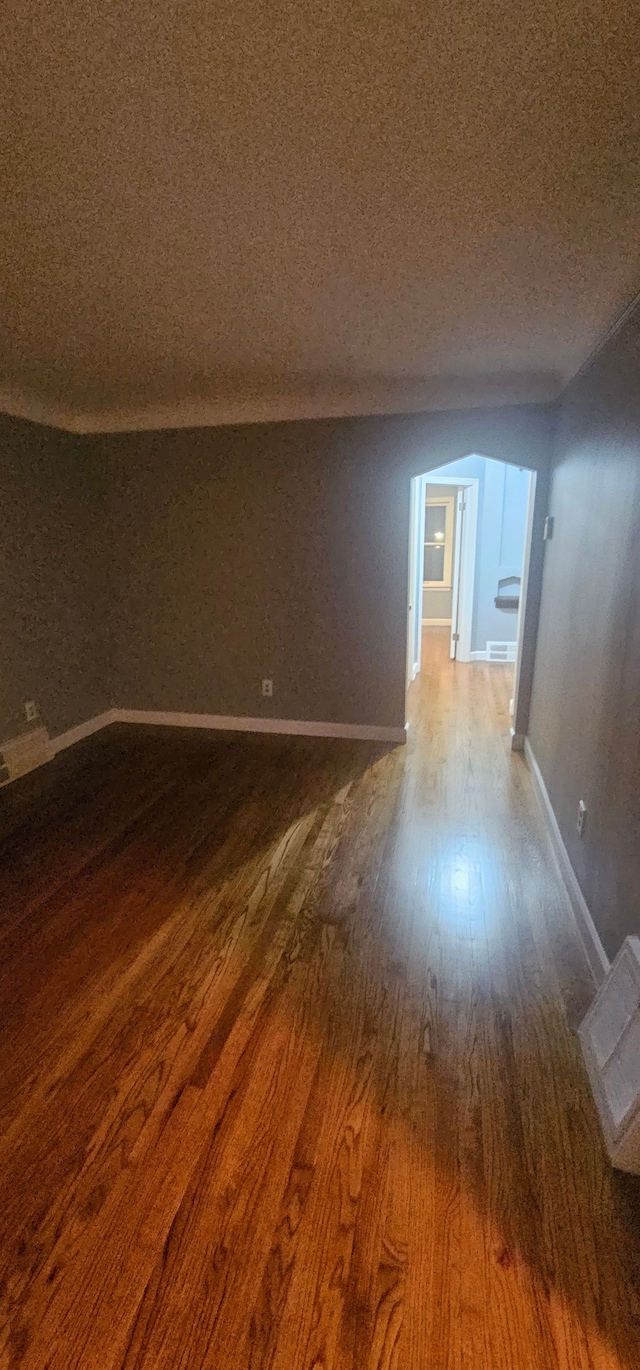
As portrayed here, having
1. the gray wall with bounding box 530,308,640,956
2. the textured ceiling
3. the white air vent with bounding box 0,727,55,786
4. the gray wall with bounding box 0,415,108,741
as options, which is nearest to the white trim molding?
the gray wall with bounding box 0,415,108,741

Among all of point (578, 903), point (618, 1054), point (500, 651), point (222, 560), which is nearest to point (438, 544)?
point (500, 651)

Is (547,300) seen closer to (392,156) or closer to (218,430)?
(392,156)

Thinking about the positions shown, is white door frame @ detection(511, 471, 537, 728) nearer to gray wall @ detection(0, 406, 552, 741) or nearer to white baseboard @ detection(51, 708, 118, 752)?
gray wall @ detection(0, 406, 552, 741)

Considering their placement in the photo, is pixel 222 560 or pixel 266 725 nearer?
pixel 222 560

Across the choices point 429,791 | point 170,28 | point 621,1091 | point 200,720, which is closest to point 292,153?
point 170,28

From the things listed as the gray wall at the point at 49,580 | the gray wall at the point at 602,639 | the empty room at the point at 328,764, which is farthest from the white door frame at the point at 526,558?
the gray wall at the point at 49,580

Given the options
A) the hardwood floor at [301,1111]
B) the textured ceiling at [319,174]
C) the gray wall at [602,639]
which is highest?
the textured ceiling at [319,174]

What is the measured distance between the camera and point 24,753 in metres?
3.43

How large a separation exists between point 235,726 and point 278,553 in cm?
135

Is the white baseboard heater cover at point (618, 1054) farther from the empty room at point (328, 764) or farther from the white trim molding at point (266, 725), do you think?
the white trim molding at point (266, 725)

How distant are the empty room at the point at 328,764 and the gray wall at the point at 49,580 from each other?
3 centimetres

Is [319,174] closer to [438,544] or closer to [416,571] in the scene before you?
[416,571]

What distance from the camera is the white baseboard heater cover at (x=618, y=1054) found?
123cm

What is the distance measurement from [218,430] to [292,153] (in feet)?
8.35
